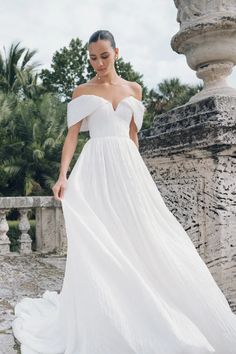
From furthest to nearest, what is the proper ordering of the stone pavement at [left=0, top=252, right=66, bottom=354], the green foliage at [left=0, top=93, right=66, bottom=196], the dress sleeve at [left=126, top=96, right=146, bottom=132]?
A: the green foliage at [left=0, top=93, right=66, bottom=196]
the stone pavement at [left=0, top=252, right=66, bottom=354]
the dress sleeve at [left=126, top=96, right=146, bottom=132]

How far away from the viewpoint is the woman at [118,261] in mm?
2002

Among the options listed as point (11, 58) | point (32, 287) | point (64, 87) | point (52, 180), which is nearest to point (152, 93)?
point (64, 87)

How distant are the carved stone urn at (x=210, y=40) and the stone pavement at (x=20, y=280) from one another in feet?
6.11

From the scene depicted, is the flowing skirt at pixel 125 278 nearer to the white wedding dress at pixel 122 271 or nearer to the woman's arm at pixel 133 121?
the white wedding dress at pixel 122 271

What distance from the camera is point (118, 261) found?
212cm

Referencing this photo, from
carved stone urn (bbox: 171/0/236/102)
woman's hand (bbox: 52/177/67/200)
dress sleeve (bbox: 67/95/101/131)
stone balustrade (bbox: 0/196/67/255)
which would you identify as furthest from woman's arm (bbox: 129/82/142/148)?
stone balustrade (bbox: 0/196/67/255)

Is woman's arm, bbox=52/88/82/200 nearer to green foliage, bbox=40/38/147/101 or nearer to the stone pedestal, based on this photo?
the stone pedestal

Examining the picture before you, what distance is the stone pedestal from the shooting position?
8.12 ft

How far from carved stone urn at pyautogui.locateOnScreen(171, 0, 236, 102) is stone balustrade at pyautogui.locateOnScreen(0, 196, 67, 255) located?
3227 millimetres

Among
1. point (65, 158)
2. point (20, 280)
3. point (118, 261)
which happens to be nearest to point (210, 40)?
point (65, 158)

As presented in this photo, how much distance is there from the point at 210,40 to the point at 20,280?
2685 millimetres

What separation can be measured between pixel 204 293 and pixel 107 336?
536 mm

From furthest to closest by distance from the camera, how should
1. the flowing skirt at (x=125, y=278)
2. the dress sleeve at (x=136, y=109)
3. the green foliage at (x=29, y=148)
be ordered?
the green foliage at (x=29, y=148) → the dress sleeve at (x=136, y=109) → the flowing skirt at (x=125, y=278)

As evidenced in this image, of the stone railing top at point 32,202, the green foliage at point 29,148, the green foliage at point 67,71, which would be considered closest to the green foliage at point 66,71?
the green foliage at point 67,71
